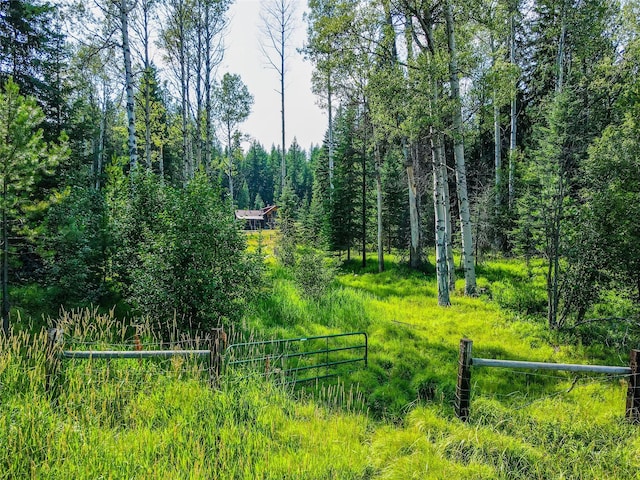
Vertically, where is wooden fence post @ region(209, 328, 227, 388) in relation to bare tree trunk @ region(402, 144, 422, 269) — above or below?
below

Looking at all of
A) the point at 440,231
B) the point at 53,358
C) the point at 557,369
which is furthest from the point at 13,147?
the point at 440,231

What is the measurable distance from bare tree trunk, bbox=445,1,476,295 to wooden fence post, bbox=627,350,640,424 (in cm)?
548

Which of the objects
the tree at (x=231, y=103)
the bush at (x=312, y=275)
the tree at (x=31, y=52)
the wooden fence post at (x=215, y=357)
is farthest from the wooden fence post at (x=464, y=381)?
the tree at (x=231, y=103)

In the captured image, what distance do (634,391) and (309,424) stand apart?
13.0 feet

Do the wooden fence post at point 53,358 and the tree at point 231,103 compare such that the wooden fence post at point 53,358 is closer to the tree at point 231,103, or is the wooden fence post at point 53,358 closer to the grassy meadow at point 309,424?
the grassy meadow at point 309,424

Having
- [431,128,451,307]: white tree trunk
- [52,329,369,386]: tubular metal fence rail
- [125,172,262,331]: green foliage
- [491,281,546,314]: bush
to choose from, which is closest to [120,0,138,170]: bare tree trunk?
[125,172,262,331]: green foliage

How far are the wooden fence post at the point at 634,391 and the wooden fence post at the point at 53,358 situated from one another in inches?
266

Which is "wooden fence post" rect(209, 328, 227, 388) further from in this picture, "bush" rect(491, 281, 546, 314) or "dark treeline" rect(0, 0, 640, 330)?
"bush" rect(491, 281, 546, 314)

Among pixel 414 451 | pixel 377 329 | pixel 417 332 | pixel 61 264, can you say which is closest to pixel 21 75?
pixel 61 264

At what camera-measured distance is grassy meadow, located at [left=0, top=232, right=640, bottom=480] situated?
9.71 ft

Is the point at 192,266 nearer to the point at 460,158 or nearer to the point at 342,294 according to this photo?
the point at 342,294

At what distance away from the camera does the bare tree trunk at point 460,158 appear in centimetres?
873

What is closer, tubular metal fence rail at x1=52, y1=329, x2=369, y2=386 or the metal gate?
tubular metal fence rail at x1=52, y1=329, x2=369, y2=386

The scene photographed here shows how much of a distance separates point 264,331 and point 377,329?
253cm
